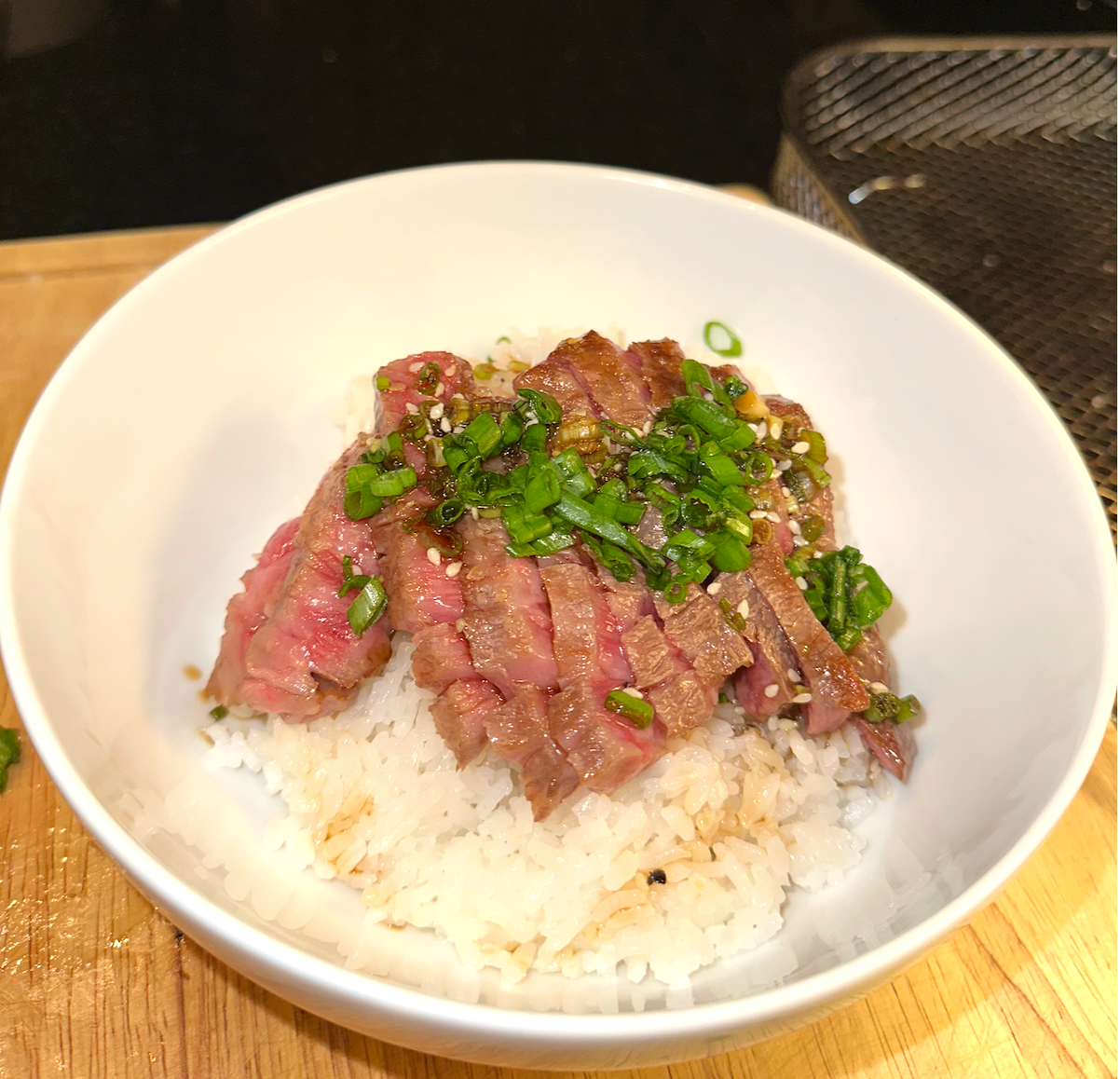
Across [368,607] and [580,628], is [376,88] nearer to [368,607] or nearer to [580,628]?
[368,607]

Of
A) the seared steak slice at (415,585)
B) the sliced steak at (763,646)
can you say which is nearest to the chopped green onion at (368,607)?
the seared steak slice at (415,585)

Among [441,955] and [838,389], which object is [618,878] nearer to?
[441,955]

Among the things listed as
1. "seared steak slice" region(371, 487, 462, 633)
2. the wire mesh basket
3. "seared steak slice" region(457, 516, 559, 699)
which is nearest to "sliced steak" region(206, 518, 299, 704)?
"seared steak slice" region(371, 487, 462, 633)

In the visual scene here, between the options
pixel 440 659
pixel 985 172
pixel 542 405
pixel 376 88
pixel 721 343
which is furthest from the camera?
pixel 376 88

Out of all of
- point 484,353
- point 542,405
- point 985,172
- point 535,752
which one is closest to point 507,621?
point 535,752

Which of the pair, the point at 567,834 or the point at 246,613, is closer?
the point at 567,834

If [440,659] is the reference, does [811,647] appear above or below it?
above

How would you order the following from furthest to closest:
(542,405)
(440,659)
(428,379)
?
(428,379) → (542,405) → (440,659)
